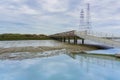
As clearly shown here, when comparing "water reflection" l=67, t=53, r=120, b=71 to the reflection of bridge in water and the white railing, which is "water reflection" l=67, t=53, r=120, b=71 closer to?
the reflection of bridge in water

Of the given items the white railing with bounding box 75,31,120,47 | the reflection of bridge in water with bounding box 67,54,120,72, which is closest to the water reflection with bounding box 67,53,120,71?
the reflection of bridge in water with bounding box 67,54,120,72

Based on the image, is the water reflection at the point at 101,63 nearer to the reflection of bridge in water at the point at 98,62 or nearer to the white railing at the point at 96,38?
the reflection of bridge in water at the point at 98,62

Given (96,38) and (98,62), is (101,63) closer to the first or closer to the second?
(98,62)

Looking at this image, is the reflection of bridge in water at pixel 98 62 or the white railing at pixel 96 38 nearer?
the reflection of bridge in water at pixel 98 62

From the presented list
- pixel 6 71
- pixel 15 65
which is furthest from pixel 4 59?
pixel 6 71

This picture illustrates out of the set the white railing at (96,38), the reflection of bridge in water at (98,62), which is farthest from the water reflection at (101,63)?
the white railing at (96,38)

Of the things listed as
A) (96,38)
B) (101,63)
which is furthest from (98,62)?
(96,38)

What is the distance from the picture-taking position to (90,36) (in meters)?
18.5

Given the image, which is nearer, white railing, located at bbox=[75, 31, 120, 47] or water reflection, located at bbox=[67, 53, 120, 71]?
water reflection, located at bbox=[67, 53, 120, 71]

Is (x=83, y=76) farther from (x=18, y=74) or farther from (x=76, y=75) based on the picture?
(x=18, y=74)

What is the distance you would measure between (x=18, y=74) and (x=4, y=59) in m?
3.49

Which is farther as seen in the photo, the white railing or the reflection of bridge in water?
the white railing

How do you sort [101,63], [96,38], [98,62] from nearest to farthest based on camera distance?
[101,63] < [98,62] < [96,38]

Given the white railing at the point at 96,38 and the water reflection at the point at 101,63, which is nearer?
the water reflection at the point at 101,63
